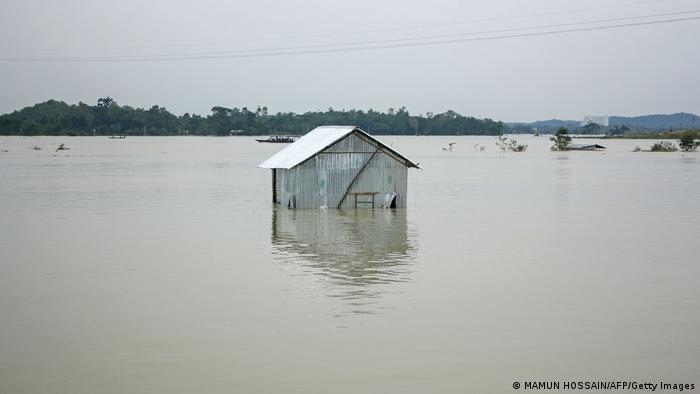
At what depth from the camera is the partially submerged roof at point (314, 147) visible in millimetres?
34594

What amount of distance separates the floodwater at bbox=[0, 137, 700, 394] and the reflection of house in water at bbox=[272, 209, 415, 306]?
0.12 meters

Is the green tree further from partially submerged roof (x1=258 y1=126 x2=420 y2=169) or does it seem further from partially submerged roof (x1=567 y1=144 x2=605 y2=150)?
partially submerged roof (x1=258 y1=126 x2=420 y2=169)

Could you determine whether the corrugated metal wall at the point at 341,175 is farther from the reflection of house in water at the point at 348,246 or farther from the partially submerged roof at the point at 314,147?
the reflection of house in water at the point at 348,246

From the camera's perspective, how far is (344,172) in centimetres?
3538

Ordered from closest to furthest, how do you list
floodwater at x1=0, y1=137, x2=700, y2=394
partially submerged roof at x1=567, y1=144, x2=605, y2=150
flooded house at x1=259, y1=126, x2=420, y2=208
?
floodwater at x1=0, y1=137, x2=700, y2=394 < flooded house at x1=259, y1=126, x2=420, y2=208 < partially submerged roof at x1=567, y1=144, x2=605, y2=150

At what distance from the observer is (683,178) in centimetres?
6425

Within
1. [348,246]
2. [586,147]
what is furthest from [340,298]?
[586,147]

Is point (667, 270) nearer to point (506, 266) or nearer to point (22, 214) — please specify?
point (506, 266)

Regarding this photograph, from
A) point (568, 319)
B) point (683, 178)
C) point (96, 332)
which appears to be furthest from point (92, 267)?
point (683, 178)

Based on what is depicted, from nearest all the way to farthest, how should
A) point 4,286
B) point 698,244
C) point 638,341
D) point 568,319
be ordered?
point 638,341 < point 568,319 < point 4,286 < point 698,244

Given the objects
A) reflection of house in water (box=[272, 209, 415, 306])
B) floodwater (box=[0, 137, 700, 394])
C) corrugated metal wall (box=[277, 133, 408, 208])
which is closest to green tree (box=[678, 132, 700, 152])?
floodwater (box=[0, 137, 700, 394])

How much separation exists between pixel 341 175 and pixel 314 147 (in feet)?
5.17

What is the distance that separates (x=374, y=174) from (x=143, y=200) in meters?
14.8

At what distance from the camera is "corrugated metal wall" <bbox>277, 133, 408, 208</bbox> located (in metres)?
34.9
